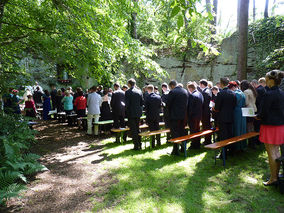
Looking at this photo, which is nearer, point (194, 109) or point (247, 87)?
point (247, 87)

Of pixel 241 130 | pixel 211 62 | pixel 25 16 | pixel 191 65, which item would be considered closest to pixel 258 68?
pixel 211 62

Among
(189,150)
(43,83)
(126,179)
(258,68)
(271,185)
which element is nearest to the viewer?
(271,185)

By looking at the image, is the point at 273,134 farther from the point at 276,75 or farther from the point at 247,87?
the point at 247,87

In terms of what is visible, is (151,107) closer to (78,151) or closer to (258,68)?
(78,151)

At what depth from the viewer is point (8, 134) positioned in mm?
5430

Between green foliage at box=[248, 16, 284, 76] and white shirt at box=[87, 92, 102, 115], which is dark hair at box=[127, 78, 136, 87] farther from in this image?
green foliage at box=[248, 16, 284, 76]

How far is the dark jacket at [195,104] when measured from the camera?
654 centimetres

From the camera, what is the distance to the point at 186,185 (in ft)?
14.4

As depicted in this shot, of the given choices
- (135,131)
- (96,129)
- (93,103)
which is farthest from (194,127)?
(93,103)

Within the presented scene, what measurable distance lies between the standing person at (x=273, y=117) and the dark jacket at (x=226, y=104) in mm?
1514

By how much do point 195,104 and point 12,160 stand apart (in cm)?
492

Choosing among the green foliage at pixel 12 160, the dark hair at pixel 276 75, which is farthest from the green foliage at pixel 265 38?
the green foliage at pixel 12 160

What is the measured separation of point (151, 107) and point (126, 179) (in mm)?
3109

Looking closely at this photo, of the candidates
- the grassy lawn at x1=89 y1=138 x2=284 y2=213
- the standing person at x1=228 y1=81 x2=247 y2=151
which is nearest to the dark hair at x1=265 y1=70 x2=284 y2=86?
the standing person at x1=228 y1=81 x2=247 y2=151
